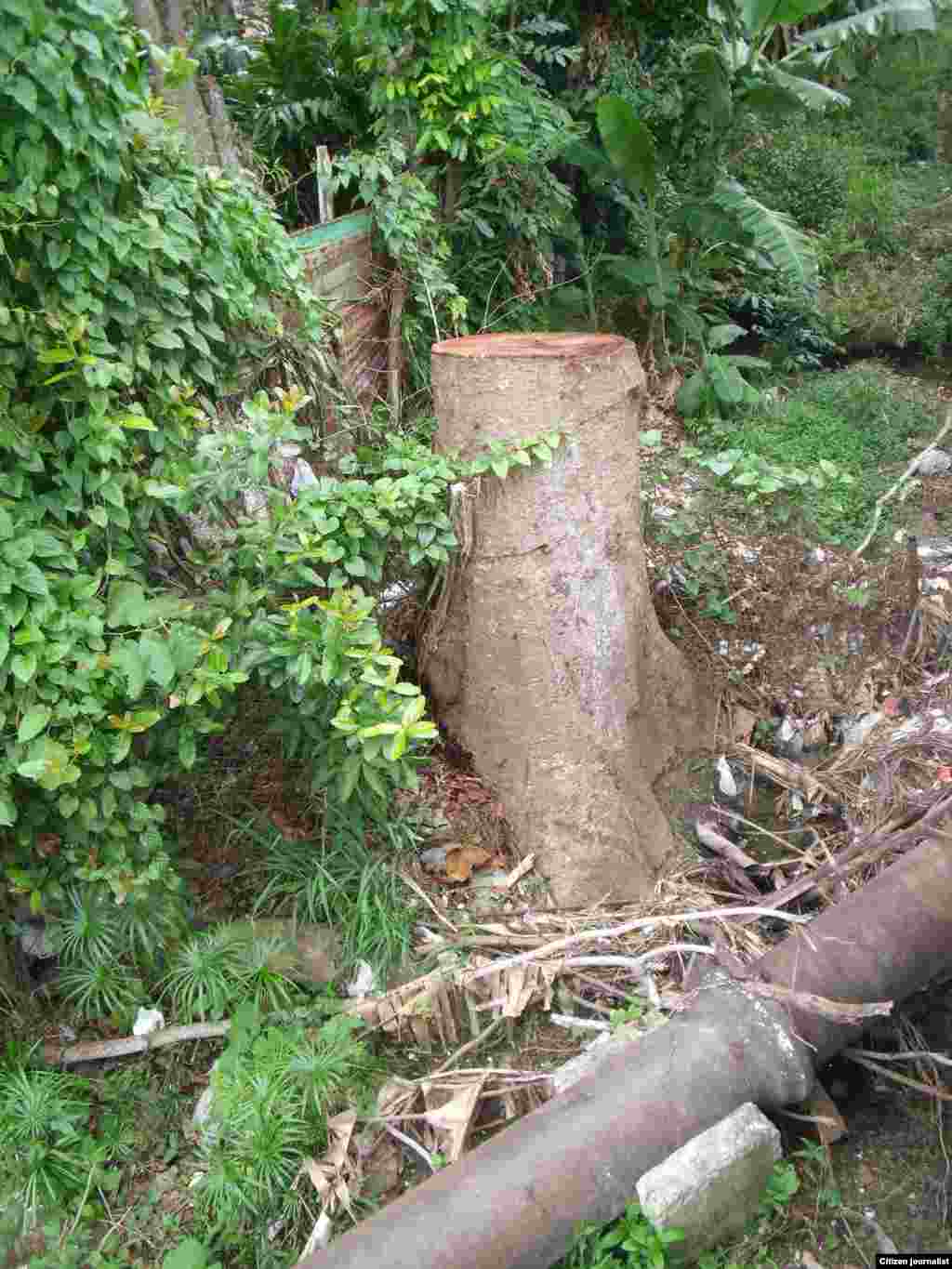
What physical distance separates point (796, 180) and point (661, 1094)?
9027 millimetres

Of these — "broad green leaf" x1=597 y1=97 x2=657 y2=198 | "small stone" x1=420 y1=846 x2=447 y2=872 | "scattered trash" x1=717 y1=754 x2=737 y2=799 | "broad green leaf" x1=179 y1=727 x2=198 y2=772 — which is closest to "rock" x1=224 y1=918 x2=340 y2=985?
"small stone" x1=420 y1=846 x2=447 y2=872

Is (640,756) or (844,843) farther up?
(640,756)

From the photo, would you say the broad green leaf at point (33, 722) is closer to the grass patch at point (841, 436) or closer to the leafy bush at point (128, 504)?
the leafy bush at point (128, 504)

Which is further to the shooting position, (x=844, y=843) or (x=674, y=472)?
(x=674, y=472)

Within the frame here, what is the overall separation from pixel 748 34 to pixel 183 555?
17.5 feet

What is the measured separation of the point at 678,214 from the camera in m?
6.47

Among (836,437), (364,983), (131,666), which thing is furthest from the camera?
(836,437)

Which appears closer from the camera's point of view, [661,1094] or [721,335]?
[661,1094]

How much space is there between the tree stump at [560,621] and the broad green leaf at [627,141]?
9.31 ft

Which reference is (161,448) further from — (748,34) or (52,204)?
(748,34)

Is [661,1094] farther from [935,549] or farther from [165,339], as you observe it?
[935,549]

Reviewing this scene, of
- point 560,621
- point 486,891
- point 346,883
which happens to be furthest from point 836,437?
point 346,883

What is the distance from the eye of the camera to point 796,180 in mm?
9133

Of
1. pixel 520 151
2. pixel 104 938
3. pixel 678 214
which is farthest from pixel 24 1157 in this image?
pixel 678 214
